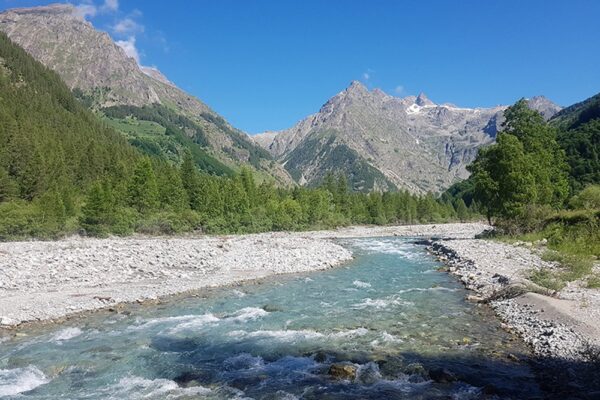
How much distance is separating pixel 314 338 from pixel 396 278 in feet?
55.8

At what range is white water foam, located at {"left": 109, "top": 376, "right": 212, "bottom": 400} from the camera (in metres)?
12.9

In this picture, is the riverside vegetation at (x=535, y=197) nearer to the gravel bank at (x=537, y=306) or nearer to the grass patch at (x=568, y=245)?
the grass patch at (x=568, y=245)

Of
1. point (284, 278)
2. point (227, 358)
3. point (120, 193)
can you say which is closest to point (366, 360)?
point (227, 358)

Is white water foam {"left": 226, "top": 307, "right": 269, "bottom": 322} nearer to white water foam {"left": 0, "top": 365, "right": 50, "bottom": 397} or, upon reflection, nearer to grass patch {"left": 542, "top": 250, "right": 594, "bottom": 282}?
white water foam {"left": 0, "top": 365, "right": 50, "bottom": 397}

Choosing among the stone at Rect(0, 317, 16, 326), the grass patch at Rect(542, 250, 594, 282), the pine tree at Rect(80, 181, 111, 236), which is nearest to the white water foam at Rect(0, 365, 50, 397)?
the stone at Rect(0, 317, 16, 326)

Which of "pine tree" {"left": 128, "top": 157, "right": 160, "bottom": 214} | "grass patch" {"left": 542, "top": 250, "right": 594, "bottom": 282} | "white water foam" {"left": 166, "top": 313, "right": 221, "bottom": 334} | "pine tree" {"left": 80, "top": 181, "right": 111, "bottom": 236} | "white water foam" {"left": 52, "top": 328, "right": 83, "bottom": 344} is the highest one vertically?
"pine tree" {"left": 128, "top": 157, "right": 160, "bottom": 214}

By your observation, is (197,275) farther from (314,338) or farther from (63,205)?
(63,205)

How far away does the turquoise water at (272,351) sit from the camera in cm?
1322

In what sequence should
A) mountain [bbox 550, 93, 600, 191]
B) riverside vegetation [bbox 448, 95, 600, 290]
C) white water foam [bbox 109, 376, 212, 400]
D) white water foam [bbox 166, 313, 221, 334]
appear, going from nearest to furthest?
1. white water foam [bbox 109, 376, 212, 400]
2. white water foam [bbox 166, 313, 221, 334]
3. riverside vegetation [bbox 448, 95, 600, 290]
4. mountain [bbox 550, 93, 600, 191]

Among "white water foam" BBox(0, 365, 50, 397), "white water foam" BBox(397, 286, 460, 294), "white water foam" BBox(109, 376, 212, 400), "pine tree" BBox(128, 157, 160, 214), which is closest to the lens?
"white water foam" BBox(109, 376, 212, 400)

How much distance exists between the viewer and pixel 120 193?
264ft

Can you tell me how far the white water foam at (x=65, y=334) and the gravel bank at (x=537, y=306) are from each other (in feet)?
60.9

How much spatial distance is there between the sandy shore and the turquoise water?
2.48 metres

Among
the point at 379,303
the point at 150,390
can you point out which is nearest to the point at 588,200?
the point at 379,303
